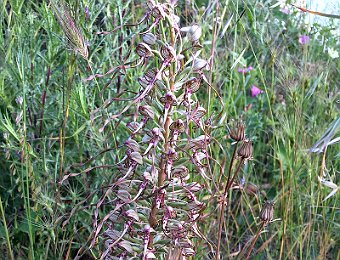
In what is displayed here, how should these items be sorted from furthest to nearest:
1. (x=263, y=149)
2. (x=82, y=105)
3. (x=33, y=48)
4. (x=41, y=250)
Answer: (x=263, y=149) → (x=33, y=48) → (x=41, y=250) → (x=82, y=105)

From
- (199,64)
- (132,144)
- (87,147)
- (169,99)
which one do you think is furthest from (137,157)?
(87,147)

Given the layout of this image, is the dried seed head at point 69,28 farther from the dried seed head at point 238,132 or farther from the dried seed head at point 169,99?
the dried seed head at point 238,132

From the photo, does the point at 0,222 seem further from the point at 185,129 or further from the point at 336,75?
the point at 336,75

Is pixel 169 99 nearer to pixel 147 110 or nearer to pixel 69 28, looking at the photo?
pixel 147 110

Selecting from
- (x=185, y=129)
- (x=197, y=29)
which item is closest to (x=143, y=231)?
(x=185, y=129)

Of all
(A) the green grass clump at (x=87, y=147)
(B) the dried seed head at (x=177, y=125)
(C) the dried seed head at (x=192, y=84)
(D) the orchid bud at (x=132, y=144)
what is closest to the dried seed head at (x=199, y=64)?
(C) the dried seed head at (x=192, y=84)

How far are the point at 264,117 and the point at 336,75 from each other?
1.80 ft

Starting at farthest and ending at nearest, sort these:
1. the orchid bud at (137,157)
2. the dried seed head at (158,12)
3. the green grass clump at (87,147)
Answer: the green grass clump at (87,147) < the orchid bud at (137,157) < the dried seed head at (158,12)

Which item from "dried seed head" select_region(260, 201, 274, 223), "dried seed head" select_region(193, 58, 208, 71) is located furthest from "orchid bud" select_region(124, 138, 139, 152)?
"dried seed head" select_region(260, 201, 274, 223)

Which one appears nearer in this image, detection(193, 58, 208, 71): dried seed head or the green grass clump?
detection(193, 58, 208, 71): dried seed head

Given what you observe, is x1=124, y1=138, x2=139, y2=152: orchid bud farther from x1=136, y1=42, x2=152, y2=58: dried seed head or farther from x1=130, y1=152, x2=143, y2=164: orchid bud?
x1=136, y1=42, x2=152, y2=58: dried seed head

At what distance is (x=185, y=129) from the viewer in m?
1.36

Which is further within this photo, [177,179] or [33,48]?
[33,48]

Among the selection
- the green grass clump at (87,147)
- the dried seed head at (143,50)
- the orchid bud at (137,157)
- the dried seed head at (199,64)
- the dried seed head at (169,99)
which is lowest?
the green grass clump at (87,147)
